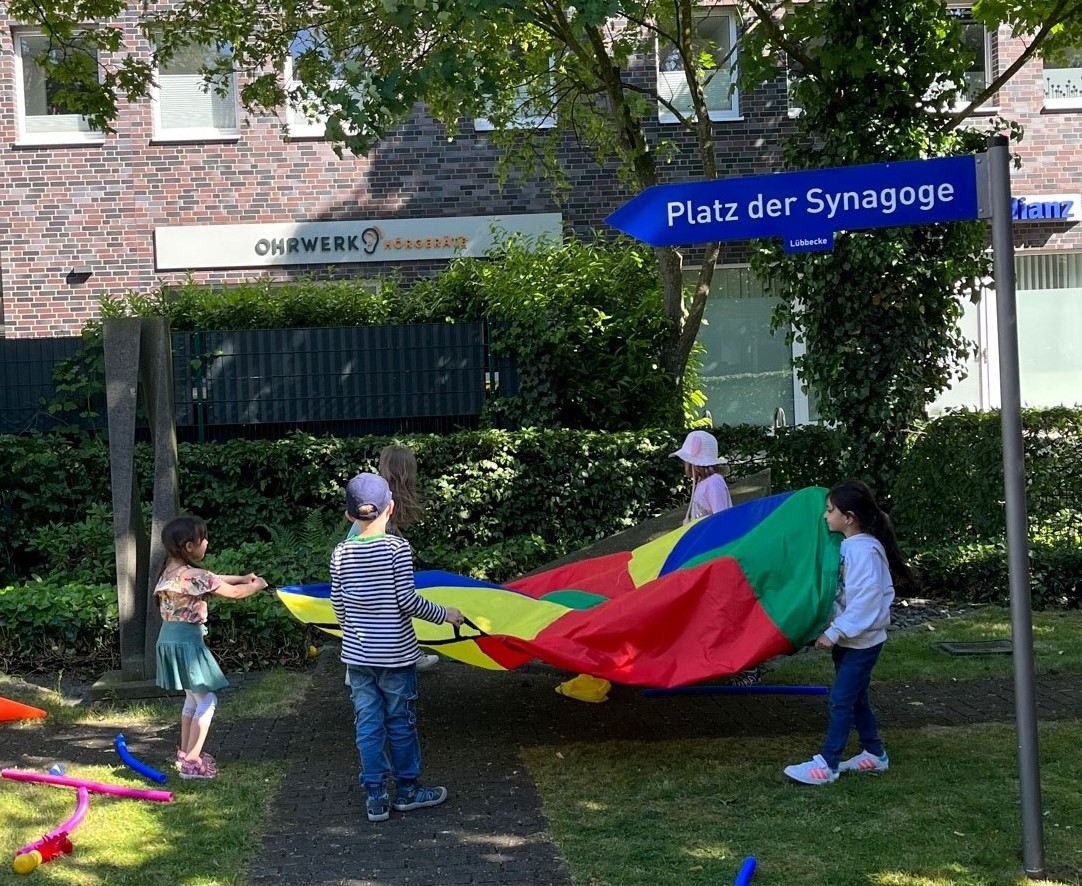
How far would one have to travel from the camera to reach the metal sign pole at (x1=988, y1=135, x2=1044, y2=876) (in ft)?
15.7

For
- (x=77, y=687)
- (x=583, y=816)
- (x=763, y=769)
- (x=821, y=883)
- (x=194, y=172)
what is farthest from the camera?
(x=194, y=172)

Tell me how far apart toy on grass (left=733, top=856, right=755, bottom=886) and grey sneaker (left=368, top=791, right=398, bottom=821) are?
5.36 feet

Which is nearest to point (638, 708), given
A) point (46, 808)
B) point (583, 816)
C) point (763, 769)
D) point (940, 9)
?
point (763, 769)

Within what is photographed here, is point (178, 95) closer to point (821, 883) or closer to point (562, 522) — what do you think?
point (562, 522)

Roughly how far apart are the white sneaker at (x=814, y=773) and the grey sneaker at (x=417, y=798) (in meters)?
1.65

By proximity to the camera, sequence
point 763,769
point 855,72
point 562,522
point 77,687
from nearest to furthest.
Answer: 1. point 763,769
2. point 77,687
3. point 855,72
4. point 562,522

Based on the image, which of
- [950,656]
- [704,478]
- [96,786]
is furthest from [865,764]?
[96,786]

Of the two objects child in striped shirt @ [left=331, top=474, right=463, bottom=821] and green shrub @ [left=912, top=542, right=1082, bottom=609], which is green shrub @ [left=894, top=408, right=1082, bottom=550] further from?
child in striped shirt @ [left=331, top=474, right=463, bottom=821]

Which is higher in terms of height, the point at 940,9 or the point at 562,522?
the point at 940,9

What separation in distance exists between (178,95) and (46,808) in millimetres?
15220

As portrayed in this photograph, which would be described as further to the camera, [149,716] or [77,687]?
[77,687]

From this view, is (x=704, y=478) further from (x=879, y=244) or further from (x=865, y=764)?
(x=879, y=244)

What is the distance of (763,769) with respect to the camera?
21.2 ft

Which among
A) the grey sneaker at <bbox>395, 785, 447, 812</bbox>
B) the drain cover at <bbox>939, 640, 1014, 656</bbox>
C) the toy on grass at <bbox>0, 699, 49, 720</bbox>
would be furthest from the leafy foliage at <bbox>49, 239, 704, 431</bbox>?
the grey sneaker at <bbox>395, 785, 447, 812</bbox>
